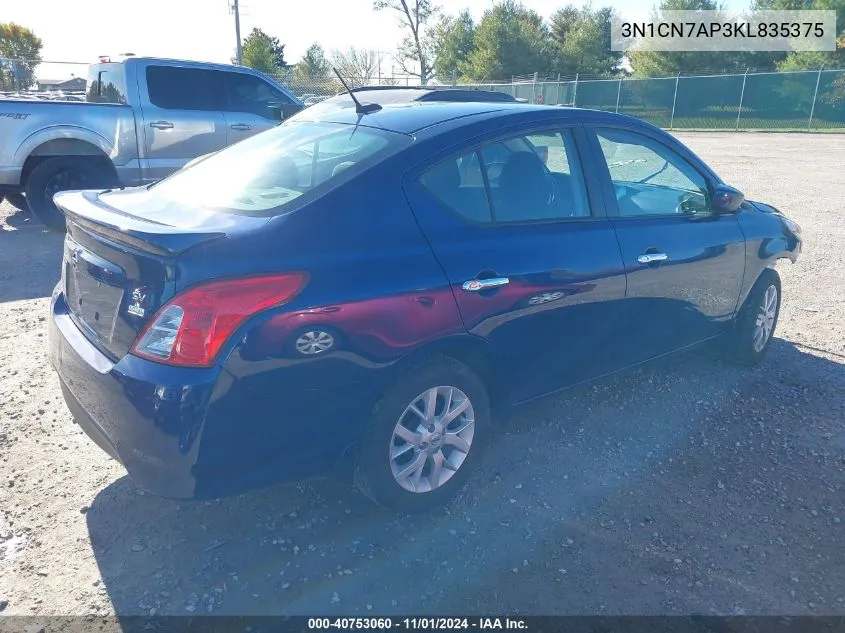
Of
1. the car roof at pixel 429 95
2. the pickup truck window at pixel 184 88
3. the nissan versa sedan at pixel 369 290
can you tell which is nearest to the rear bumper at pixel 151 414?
the nissan versa sedan at pixel 369 290

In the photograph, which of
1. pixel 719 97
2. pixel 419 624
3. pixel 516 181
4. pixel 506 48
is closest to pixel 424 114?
pixel 516 181

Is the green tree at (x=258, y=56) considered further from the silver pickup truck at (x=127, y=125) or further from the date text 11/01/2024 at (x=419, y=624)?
the date text 11/01/2024 at (x=419, y=624)

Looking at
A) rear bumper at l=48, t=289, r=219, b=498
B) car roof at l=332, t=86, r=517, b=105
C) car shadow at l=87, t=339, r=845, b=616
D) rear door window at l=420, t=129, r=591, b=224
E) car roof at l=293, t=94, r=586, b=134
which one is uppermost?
car roof at l=332, t=86, r=517, b=105

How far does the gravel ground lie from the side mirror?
116 cm

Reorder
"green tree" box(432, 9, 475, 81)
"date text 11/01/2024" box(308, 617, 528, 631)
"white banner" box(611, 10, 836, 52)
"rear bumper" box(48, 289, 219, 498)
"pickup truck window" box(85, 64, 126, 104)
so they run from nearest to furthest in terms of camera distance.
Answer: "rear bumper" box(48, 289, 219, 498) → "date text 11/01/2024" box(308, 617, 528, 631) → "pickup truck window" box(85, 64, 126, 104) → "white banner" box(611, 10, 836, 52) → "green tree" box(432, 9, 475, 81)

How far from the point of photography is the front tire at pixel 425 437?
278 centimetres

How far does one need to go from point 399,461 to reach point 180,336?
112 cm

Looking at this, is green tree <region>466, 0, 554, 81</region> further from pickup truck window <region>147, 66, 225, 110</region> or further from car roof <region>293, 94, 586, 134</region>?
car roof <region>293, 94, 586, 134</region>

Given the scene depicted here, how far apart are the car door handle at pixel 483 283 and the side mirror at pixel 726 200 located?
1864 millimetres

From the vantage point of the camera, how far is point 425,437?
9.66 feet

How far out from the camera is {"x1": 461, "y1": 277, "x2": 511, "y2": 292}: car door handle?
9.51ft

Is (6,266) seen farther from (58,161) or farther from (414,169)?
(414,169)

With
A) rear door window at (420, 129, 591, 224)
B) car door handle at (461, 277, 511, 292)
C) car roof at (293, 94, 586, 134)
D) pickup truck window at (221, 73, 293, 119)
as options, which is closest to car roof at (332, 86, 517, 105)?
car roof at (293, 94, 586, 134)

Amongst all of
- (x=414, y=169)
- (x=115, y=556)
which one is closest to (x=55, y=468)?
(x=115, y=556)
